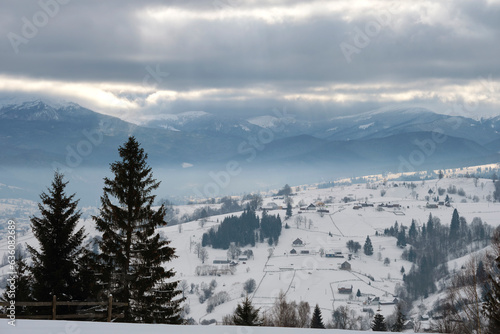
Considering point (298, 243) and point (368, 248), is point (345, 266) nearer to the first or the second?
point (368, 248)

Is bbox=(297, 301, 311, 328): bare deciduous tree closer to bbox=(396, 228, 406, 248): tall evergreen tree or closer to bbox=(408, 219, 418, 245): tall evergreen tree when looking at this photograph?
bbox=(396, 228, 406, 248): tall evergreen tree

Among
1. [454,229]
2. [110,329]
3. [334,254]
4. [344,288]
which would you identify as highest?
[454,229]

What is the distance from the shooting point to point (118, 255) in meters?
20.7

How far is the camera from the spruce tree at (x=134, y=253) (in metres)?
20.5

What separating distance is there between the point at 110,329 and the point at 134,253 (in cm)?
578

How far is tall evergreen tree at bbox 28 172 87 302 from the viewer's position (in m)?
21.5

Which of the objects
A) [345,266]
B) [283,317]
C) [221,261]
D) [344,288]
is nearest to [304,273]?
[345,266]

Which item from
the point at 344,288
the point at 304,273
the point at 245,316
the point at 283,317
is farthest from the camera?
the point at 304,273

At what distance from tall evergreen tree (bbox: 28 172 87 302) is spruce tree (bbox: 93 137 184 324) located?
70.7 inches

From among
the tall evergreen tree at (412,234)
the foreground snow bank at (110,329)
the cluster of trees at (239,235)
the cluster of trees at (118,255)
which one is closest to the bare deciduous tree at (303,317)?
the cluster of trees at (118,255)

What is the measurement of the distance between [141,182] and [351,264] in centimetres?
14896

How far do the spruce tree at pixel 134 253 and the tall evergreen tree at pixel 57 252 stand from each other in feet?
5.89

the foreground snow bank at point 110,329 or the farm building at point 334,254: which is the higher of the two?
the foreground snow bank at point 110,329

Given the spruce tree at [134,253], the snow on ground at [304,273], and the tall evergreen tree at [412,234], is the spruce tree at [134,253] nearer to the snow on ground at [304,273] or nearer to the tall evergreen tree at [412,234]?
the snow on ground at [304,273]
